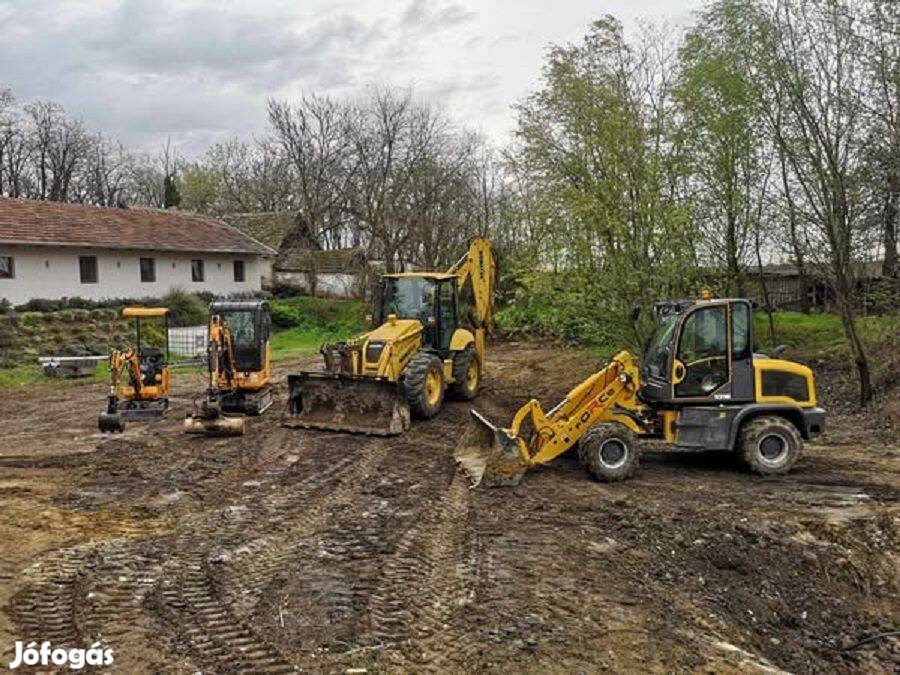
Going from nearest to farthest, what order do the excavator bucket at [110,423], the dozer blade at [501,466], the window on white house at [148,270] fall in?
the dozer blade at [501,466] < the excavator bucket at [110,423] < the window on white house at [148,270]

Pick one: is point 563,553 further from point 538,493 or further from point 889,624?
point 889,624

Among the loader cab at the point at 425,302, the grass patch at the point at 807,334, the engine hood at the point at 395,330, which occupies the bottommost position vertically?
the grass patch at the point at 807,334

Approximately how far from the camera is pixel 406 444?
10.6 m

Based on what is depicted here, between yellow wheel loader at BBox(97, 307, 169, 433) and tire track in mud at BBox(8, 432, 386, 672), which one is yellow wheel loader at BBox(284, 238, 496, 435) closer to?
yellow wheel loader at BBox(97, 307, 169, 433)

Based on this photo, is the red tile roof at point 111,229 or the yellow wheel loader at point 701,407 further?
the red tile roof at point 111,229

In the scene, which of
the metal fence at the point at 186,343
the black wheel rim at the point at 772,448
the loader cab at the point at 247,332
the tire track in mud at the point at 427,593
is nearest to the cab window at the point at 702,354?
the black wheel rim at the point at 772,448

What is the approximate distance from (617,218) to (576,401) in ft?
20.4

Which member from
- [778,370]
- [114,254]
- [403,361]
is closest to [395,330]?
[403,361]

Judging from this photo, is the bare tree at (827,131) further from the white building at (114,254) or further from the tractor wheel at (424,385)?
the white building at (114,254)

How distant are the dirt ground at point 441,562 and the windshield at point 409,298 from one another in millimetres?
3373

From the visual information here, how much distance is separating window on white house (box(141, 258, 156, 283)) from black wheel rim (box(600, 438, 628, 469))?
74.6 feet

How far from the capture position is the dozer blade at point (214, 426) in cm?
1137

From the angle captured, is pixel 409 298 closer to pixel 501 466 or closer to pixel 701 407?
pixel 501 466

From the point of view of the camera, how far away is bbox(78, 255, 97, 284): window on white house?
82.4ft
